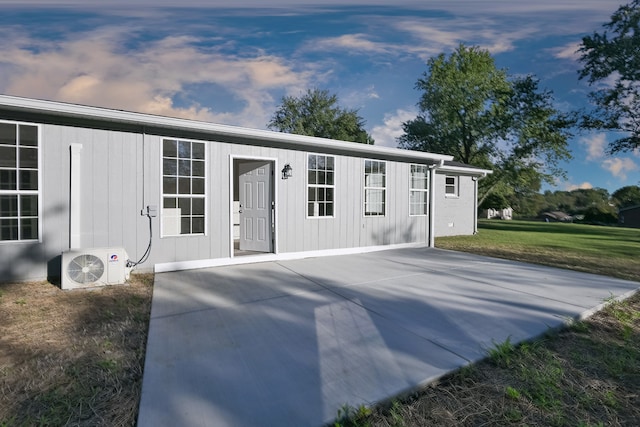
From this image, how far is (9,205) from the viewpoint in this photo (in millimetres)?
4391

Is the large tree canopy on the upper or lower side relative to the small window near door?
upper

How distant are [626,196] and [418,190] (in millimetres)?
61661

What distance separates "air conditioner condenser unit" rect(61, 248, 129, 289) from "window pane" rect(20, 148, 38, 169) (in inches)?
57.0

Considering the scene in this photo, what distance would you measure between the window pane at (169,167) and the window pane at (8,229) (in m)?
2.08

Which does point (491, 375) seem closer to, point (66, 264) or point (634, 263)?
point (66, 264)

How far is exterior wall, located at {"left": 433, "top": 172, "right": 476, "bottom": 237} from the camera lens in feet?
38.7

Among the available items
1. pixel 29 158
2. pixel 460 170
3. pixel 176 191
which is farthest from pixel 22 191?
pixel 460 170

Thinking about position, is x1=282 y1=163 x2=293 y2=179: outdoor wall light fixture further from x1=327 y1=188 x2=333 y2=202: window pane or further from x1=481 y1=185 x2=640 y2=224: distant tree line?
x1=481 y1=185 x2=640 y2=224: distant tree line

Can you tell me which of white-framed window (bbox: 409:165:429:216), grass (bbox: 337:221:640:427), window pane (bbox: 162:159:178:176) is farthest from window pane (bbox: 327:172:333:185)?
grass (bbox: 337:221:640:427)

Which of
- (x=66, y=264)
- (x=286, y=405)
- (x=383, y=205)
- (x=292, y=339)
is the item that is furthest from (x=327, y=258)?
(x=286, y=405)

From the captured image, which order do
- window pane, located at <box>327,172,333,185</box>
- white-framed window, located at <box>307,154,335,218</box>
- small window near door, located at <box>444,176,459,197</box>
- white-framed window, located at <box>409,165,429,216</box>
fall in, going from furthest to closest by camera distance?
1. small window near door, located at <box>444,176,459,197</box>
2. white-framed window, located at <box>409,165,429,216</box>
3. window pane, located at <box>327,172,333,185</box>
4. white-framed window, located at <box>307,154,335,218</box>

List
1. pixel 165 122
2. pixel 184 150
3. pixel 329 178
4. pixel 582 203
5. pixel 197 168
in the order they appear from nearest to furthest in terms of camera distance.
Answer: pixel 165 122 → pixel 184 150 → pixel 197 168 → pixel 329 178 → pixel 582 203

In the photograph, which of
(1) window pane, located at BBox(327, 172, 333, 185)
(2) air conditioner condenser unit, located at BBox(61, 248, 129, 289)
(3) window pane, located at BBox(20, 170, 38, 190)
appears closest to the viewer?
(2) air conditioner condenser unit, located at BBox(61, 248, 129, 289)

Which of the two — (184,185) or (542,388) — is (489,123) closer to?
(184,185)
